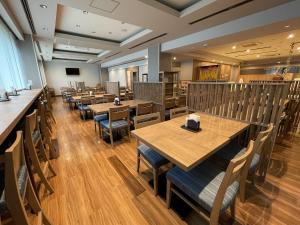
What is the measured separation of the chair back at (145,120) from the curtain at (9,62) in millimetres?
2995

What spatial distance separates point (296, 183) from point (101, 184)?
8.74 feet

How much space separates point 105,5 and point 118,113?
2.09 m

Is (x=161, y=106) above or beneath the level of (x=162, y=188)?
above

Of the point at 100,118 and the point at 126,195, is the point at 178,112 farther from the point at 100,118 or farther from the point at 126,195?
the point at 100,118

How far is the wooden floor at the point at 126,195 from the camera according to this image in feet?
4.55

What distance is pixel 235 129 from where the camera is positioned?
65.2 inches

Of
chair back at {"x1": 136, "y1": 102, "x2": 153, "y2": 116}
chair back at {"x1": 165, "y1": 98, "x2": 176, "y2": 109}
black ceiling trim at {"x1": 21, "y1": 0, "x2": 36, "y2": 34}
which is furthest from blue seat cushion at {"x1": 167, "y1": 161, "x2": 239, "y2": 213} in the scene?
black ceiling trim at {"x1": 21, "y1": 0, "x2": 36, "y2": 34}

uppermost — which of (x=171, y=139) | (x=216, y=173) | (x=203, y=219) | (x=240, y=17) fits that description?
(x=240, y=17)

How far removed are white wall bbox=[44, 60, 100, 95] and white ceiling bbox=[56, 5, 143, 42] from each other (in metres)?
8.52

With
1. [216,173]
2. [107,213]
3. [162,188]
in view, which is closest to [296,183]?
[216,173]

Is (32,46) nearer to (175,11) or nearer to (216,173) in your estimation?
(175,11)

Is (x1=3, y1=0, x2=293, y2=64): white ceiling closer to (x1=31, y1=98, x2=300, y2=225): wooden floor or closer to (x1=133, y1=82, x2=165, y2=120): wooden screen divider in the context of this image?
(x1=133, y1=82, x2=165, y2=120): wooden screen divider

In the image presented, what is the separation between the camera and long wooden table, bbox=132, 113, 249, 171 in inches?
43.0

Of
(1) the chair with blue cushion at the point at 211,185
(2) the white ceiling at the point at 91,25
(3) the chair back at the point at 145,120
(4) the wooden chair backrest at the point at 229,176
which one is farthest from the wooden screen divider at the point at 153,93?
(4) the wooden chair backrest at the point at 229,176
